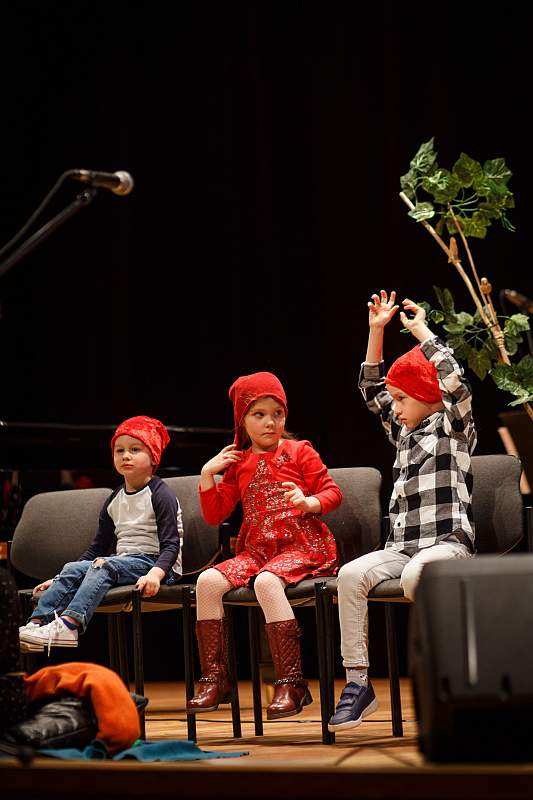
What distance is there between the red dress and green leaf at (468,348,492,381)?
0.57 meters

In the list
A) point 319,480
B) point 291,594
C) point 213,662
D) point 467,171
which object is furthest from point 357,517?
point 467,171

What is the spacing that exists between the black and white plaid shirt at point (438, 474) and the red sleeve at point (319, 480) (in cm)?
18

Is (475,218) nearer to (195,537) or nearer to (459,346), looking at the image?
(459,346)

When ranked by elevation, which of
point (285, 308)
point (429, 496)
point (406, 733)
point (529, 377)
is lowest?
point (406, 733)

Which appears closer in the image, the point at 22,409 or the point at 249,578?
the point at 249,578

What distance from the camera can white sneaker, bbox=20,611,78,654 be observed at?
10.3ft

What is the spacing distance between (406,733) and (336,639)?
6.27ft

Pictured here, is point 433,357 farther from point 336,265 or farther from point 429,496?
point 336,265

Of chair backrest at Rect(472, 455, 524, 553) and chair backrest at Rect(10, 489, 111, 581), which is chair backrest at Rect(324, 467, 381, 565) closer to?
chair backrest at Rect(472, 455, 524, 553)

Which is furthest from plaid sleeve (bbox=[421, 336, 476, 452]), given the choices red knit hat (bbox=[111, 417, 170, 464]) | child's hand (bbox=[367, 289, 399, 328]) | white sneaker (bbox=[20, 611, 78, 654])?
white sneaker (bbox=[20, 611, 78, 654])

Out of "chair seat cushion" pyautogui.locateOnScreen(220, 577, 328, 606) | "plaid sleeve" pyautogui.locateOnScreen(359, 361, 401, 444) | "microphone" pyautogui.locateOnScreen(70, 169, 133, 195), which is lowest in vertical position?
"chair seat cushion" pyautogui.locateOnScreen(220, 577, 328, 606)

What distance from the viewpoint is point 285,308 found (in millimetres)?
5457

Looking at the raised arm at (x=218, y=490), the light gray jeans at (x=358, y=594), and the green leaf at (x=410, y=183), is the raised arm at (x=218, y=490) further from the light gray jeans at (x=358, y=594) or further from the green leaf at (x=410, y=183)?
the green leaf at (x=410, y=183)

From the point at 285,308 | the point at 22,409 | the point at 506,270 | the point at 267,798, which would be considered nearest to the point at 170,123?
the point at 285,308
